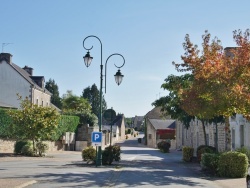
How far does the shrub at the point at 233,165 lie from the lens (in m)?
17.6

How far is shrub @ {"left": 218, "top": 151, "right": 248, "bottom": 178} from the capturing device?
1761 cm

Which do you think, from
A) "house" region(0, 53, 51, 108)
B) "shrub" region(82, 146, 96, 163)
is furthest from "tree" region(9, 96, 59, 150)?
"house" region(0, 53, 51, 108)

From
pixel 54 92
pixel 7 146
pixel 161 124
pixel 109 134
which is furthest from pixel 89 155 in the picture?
pixel 54 92

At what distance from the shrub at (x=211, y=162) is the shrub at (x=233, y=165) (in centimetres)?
108

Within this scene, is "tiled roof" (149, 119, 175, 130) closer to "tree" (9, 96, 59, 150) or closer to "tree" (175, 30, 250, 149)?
"tree" (9, 96, 59, 150)

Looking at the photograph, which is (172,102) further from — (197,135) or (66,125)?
(66,125)

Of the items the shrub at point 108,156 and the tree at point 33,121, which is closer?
the shrub at point 108,156

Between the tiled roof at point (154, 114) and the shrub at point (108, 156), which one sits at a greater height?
the tiled roof at point (154, 114)

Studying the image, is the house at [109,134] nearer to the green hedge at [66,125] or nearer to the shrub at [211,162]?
the green hedge at [66,125]

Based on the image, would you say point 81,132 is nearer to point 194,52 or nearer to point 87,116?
point 87,116

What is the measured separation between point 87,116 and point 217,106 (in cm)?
3055

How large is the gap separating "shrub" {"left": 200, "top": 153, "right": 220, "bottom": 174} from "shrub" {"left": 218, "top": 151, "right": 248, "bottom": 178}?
42.6 inches

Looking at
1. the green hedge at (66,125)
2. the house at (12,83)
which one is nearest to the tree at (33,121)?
the green hedge at (66,125)

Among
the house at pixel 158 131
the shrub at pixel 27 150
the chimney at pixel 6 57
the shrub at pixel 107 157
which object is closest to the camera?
the shrub at pixel 107 157
